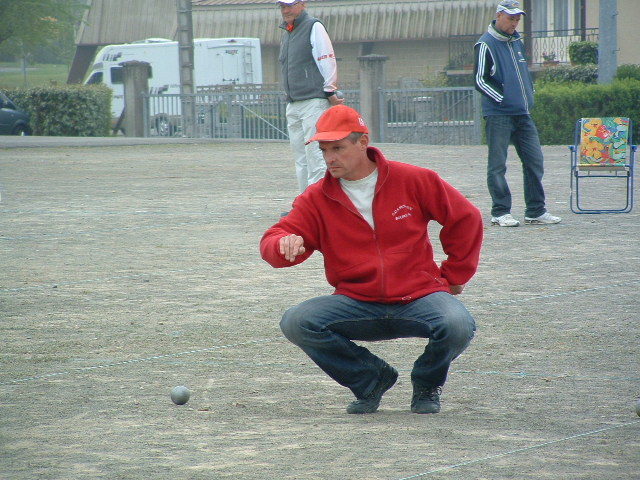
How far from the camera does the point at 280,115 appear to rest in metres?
27.7

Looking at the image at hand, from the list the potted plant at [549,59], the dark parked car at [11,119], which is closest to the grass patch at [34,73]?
the dark parked car at [11,119]

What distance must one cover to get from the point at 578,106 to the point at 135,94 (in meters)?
12.5

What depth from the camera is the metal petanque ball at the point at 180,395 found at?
501 centimetres

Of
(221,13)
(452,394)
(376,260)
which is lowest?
(452,394)

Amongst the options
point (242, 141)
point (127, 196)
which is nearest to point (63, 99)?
point (242, 141)

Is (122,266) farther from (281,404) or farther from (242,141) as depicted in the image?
(242,141)

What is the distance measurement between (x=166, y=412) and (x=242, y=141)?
20.9m

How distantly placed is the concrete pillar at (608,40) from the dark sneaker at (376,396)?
18.2m

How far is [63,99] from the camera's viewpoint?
30812 millimetres

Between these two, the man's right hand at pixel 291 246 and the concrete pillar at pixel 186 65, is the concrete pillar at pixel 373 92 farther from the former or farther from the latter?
the man's right hand at pixel 291 246

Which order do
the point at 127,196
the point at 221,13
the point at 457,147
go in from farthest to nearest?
the point at 221,13 < the point at 457,147 < the point at 127,196

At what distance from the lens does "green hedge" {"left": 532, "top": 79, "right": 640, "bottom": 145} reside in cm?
2225

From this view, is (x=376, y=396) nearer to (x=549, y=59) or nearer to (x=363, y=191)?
(x=363, y=191)

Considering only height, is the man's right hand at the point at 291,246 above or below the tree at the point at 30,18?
below
